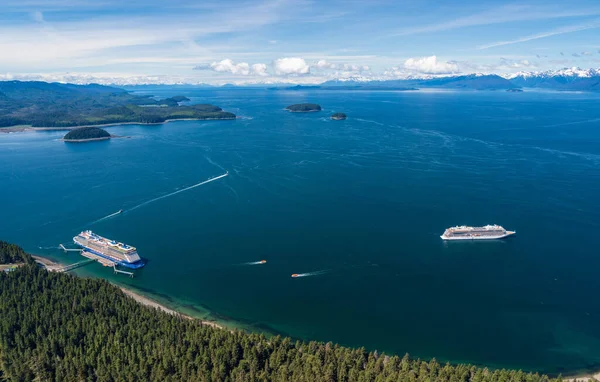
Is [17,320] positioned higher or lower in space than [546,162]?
lower

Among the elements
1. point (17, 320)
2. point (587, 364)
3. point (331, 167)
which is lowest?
point (587, 364)

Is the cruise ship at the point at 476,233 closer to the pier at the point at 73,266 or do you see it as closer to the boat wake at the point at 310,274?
the boat wake at the point at 310,274

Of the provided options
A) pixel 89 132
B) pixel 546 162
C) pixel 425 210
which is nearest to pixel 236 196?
pixel 425 210

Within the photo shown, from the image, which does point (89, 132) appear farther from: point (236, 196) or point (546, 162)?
point (546, 162)

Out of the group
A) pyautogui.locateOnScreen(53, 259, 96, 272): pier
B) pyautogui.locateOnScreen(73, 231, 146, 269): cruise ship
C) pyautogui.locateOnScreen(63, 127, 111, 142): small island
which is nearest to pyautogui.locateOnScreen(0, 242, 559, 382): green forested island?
pyautogui.locateOnScreen(53, 259, 96, 272): pier

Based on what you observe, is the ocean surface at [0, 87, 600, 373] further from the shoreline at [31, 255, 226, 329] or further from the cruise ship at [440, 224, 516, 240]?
the cruise ship at [440, 224, 516, 240]

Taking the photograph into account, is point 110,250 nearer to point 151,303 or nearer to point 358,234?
point 151,303

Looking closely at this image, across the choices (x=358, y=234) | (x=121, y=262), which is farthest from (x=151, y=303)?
(x=358, y=234)
